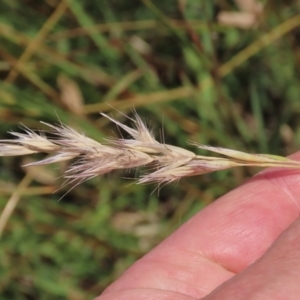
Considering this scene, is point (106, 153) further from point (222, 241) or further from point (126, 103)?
point (126, 103)

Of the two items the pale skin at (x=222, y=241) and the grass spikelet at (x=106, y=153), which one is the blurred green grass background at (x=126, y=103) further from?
the grass spikelet at (x=106, y=153)

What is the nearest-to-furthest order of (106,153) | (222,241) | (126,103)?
(106,153) → (222,241) → (126,103)

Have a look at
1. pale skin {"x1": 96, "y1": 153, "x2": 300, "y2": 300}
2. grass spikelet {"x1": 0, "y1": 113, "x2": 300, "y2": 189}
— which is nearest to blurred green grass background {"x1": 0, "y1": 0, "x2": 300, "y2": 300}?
pale skin {"x1": 96, "y1": 153, "x2": 300, "y2": 300}

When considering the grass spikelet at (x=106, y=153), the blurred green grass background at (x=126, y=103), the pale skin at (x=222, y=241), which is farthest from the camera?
the blurred green grass background at (x=126, y=103)

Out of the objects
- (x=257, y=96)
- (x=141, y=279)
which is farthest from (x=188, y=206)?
(x=141, y=279)

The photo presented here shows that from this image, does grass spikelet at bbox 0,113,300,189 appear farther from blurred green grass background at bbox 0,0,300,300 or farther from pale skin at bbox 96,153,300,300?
blurred green grass background at bbox 0,0,300,300

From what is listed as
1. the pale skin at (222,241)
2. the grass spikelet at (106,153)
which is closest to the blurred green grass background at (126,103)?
the pale skin at (222,241)

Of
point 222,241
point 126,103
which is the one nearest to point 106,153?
point 222,241

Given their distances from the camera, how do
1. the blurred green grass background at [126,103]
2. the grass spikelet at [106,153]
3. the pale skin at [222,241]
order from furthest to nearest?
the blurred green grass background at [126,103]
the pale skin at [222,241]
the grass spikelet at [106,153]
